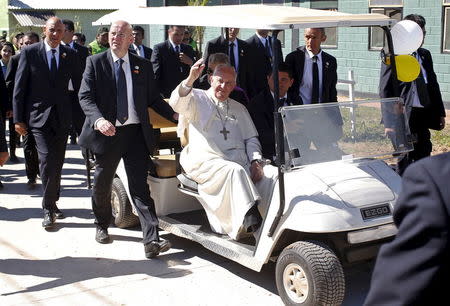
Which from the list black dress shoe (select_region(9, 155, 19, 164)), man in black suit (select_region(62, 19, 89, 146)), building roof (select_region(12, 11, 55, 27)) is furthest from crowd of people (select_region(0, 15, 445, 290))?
building roof (select_region(12, 11, 55, 27))

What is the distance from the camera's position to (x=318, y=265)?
4332 millimetres

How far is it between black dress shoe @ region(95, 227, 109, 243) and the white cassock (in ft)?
3.66

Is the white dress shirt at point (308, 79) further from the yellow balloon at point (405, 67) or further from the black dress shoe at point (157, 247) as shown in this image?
the black dress shoe at point (157, 247)

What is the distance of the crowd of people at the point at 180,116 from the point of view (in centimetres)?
523

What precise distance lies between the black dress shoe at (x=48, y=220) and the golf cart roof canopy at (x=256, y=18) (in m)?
2.04

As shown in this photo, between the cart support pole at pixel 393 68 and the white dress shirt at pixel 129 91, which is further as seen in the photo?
the white dress shirt at pixel 129 91

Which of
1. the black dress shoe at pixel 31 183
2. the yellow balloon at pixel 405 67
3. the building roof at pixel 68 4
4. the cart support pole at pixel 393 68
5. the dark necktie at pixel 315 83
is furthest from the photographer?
the building roof at pixel 68 4

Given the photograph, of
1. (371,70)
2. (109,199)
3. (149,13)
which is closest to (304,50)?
(149,13)

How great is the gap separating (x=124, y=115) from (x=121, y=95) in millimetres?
165

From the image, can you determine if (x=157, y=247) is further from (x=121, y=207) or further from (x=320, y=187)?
(x=320, y=187)

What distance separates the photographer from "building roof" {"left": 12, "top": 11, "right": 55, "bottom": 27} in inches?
1570

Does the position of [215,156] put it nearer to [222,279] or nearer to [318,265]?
[222,279]

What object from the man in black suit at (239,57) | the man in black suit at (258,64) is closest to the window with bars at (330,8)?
the man in black suit at (258,64)

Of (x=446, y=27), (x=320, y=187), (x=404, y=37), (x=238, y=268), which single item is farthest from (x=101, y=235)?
(x=446, y=27)
